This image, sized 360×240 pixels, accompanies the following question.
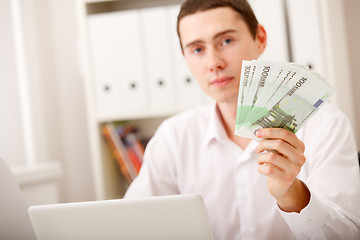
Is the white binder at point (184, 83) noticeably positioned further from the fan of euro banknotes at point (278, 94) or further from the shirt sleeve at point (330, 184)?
the fan of euro banknotes at point (278, 94)

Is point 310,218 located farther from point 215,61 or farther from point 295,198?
point 215,61

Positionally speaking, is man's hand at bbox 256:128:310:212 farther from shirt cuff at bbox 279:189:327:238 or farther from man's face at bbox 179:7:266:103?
man's face at bbox 179:7:266:103

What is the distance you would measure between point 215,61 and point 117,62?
34.8 inches

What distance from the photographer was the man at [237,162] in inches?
32.4

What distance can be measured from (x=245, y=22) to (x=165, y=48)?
28.5 inches

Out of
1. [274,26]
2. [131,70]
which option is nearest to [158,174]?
[131,70]

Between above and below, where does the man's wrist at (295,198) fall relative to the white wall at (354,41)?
below

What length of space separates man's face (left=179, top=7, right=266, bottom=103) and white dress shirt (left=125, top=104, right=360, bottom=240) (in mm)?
167

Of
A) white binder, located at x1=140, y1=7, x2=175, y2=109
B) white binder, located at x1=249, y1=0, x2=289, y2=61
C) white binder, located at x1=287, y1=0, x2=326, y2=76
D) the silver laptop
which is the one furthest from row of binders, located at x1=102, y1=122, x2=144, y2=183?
the silver laptop

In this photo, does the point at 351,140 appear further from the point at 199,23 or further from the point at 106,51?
the point at 106,51

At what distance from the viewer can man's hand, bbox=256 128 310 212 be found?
2.39ft

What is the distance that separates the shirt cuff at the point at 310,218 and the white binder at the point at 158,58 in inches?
42.6

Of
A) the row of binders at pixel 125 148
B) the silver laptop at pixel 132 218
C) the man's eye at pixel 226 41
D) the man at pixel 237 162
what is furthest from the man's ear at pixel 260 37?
the row of binders at pixel 125 148

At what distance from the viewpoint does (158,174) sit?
4.04 ft
